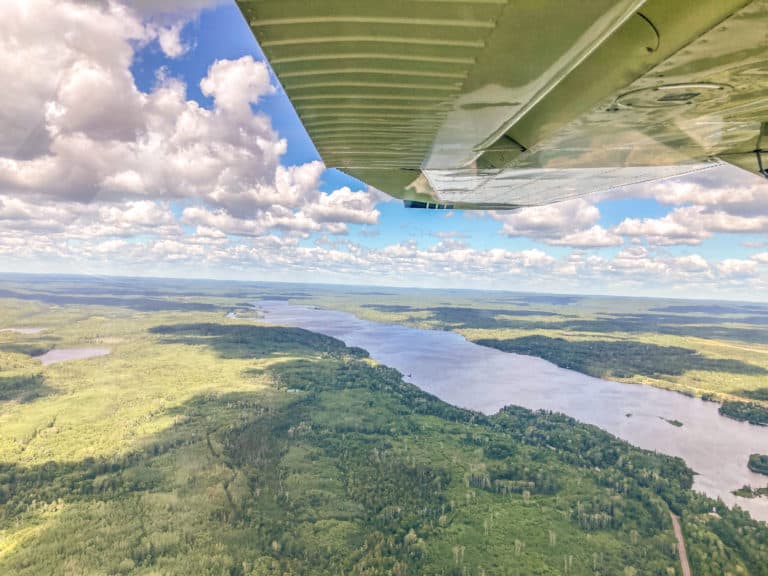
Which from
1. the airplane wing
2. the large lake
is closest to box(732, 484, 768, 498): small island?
the large lake

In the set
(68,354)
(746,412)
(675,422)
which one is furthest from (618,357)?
(68,354)

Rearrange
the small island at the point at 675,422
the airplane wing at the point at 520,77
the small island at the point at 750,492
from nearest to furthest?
1. the airplane wing at the point at 520,77
2. the small island at the point at 750,492
3. the small island at the point at 675,422

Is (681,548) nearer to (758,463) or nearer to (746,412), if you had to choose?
(758,463)

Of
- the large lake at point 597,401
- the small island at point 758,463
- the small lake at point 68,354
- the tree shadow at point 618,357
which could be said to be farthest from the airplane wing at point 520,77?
the small lake at point 68,354

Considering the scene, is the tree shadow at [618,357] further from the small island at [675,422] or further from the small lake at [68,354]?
the small lake at [68,354]

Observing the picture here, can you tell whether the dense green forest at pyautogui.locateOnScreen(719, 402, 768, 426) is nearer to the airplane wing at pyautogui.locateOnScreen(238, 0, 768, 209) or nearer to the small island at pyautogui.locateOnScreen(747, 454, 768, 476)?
the small island at pyautogui.locateOnScreen(747, 454, 768, 476)

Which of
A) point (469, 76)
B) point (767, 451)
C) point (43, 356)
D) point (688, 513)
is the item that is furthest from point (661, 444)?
point (43, 356)

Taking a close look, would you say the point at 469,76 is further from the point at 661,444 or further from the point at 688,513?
the point at 661,444
